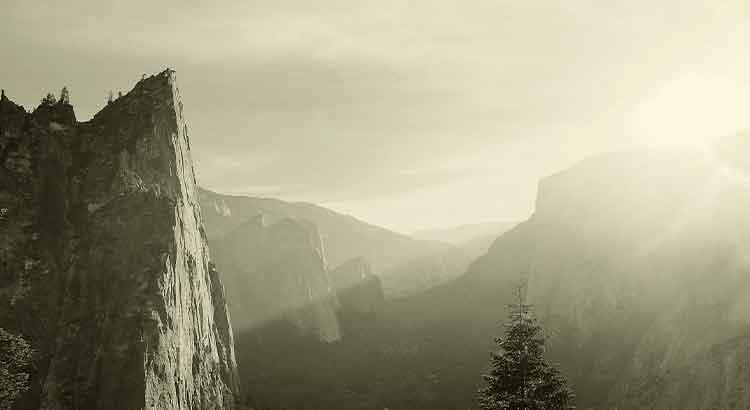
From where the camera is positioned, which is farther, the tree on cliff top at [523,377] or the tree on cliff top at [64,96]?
the tree on cliff top at [64,96]

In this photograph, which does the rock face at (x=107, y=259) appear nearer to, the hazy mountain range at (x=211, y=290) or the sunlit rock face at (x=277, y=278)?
the hazy mountain range at (x=211, y=290)

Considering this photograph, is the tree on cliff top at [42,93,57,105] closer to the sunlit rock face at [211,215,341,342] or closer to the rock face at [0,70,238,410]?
the rock face at [0,70,238,410]

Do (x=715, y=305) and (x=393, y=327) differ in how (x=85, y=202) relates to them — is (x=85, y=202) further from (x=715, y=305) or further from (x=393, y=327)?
(x=393, y=327)

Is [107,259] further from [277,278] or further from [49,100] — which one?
[277,278]

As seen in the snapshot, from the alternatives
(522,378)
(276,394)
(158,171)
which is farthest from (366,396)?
(522,378)

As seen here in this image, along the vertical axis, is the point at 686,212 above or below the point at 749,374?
above

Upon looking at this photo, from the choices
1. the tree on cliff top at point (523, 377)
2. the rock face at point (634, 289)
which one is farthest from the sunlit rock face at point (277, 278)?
the tree on cliff top at point (523, 377)

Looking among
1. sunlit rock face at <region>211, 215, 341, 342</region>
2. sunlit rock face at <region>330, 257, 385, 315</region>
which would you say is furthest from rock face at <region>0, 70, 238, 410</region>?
sunlit rock face at <region>330, 257, 385, 315</region>
